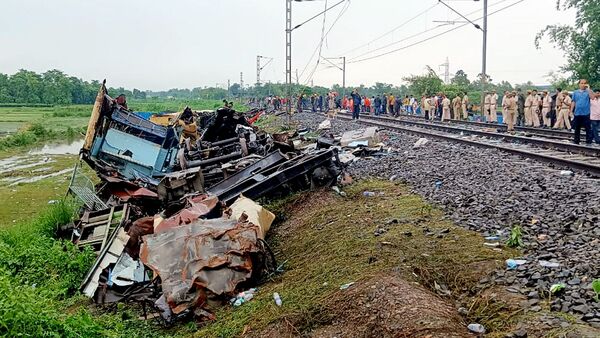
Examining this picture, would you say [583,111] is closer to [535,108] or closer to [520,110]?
[535,108]

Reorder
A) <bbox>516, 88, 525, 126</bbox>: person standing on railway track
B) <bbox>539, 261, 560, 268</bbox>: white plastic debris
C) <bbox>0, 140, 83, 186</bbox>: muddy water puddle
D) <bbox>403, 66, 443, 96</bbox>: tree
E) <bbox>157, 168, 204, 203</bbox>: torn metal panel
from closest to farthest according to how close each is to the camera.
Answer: <bbox>539, 261, 560, 268</bbox>: white plastic debris < <bbox>157, 168, 204, 203</bbox>: torn metal panel < <bbox>516, 88, 525, 126</bbox>: person standing on railway track < <bbox>0, 140, 83, 186</bbox>: muddy water puddle < <bbox>403, 66, 443, 96</bbox>: tree

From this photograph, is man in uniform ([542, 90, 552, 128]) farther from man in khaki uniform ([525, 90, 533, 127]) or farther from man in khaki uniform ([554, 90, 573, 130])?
man in khaki uniform ([554, 90, 573, 130])

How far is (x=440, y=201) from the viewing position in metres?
7.30

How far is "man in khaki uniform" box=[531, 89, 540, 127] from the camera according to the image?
62.8ft

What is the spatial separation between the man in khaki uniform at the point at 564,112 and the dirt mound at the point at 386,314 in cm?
1485

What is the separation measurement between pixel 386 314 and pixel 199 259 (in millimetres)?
2276

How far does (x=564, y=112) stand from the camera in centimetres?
1689

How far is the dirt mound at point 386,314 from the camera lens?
3705mm

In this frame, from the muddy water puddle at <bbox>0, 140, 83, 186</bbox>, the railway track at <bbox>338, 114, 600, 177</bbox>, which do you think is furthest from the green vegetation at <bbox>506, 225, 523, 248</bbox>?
the muddy water puddle at <bbox>0, 140, 83, 186</bbox>

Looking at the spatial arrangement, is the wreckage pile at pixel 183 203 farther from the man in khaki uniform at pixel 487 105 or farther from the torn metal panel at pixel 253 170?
the man in khaki uniform at pixel 487 105

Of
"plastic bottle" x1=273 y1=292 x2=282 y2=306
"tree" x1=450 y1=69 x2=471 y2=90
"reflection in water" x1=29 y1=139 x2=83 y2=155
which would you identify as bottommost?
"reflection in water" x1=29 y1=139 x2=83 y2=155

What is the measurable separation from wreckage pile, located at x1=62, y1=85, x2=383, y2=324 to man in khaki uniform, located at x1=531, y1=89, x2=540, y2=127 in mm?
7893

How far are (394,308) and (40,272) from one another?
6098mm

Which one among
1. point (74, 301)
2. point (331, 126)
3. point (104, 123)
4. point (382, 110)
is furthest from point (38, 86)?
point (74, 301)
